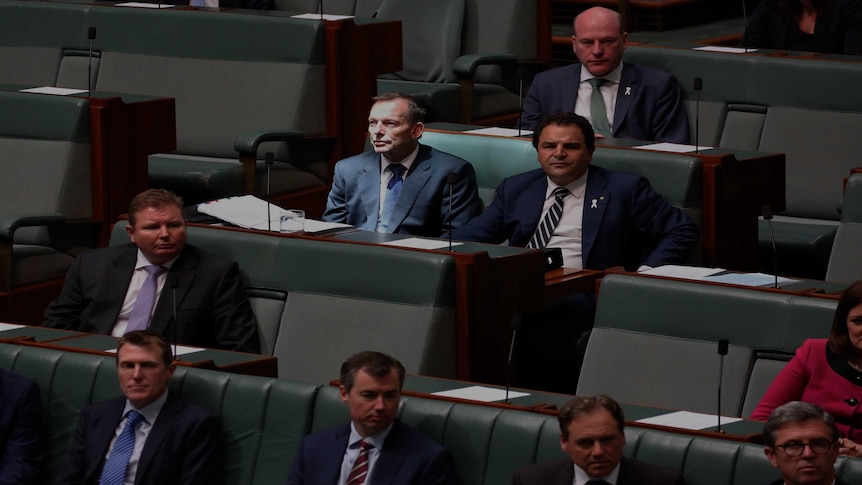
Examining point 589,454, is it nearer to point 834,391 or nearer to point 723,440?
point 723,440

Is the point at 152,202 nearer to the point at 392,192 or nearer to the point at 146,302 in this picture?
the point at 146,302

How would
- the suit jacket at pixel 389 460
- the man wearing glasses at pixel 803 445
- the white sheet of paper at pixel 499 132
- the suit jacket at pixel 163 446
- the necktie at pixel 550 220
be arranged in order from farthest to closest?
the white sheet of paper at pixel 499 132
the necktie at pixel 550 220
the suit jacket at pixel 163 446
the suit jacket at pixel 389 460
the man wearing glasses at pixel 803 445

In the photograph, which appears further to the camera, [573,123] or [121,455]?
[573,123]

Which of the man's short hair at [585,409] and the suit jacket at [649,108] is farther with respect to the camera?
the suit jacket at [649,108]

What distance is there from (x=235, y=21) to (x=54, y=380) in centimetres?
135

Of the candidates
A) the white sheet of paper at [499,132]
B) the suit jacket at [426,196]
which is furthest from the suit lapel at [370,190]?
the white sheet of paper at [499,132]

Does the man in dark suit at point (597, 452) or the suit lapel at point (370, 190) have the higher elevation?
the suit lapel at point (370, 190)

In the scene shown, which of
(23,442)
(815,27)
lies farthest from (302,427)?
(815,27)

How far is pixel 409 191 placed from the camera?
9.39 ft

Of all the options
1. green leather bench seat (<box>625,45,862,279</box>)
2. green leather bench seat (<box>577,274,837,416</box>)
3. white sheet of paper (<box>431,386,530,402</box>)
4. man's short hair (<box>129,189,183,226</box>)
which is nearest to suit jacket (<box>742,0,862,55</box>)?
green leather bench seat (<box>625,45,862,279</box>)

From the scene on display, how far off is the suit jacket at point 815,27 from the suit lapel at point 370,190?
0.95 metres

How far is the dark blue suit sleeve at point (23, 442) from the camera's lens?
2.18 meters

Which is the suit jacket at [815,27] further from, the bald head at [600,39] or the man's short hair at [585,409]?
the man's short hair at [585,409]

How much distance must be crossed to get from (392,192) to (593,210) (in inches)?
15.0
